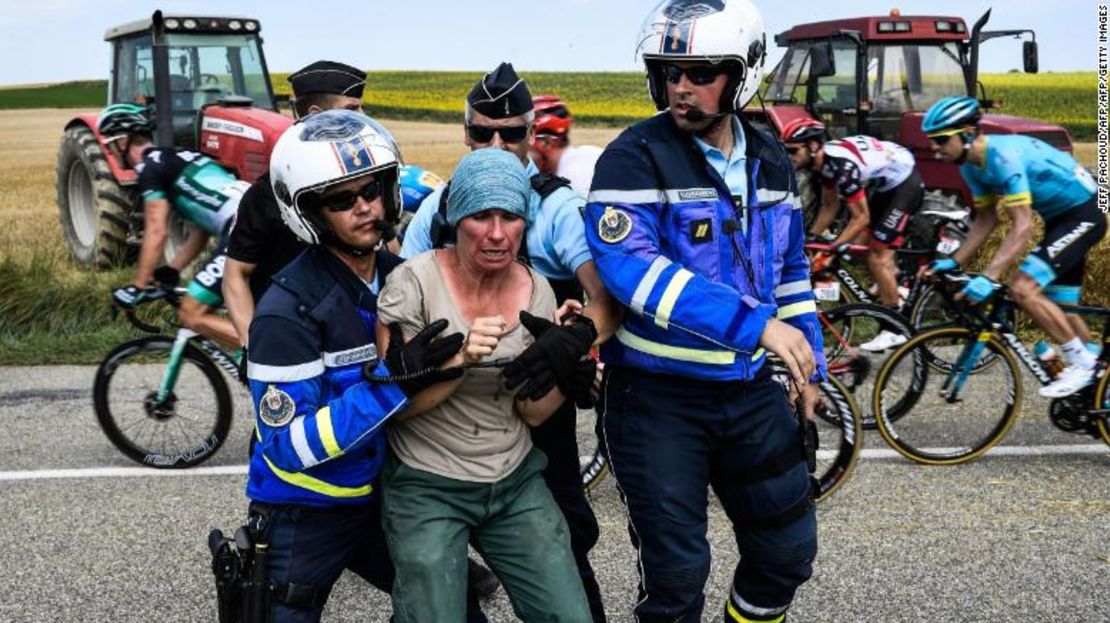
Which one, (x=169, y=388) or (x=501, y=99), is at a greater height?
(x=501, y=99)

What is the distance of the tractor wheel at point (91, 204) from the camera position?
14188 millimetres

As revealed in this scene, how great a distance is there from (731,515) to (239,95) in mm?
12319

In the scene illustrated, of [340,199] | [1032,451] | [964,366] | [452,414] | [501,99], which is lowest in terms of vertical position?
[1032,451]

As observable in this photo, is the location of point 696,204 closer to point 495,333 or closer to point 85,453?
point 495,333

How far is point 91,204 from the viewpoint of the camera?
631 inches

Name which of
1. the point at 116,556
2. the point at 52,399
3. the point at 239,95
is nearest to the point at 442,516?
the point at 116,556

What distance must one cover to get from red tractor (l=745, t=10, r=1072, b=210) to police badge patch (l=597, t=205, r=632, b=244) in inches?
440

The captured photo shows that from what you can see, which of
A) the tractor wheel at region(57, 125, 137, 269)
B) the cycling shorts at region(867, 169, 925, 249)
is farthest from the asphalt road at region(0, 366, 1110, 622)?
the tractor wheel at region(57, 125, 137, 269)

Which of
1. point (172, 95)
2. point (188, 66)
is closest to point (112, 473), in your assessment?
point (172, 95)

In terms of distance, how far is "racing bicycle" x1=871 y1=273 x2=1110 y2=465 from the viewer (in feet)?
22.8

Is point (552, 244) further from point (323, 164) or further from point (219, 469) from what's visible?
point (219, 469)

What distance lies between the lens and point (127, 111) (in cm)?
807

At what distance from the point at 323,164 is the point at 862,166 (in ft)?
25.8

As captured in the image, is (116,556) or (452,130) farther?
(452,130)
